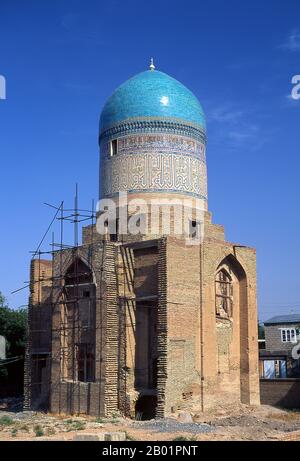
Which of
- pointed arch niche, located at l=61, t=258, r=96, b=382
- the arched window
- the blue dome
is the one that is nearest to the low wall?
the arched window

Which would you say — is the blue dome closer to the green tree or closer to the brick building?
the brick building

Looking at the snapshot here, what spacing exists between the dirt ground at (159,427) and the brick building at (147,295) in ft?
2.39

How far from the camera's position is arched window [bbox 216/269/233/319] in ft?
77.0

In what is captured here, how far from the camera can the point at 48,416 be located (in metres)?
20.9

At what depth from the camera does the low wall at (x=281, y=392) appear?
87.4 feet

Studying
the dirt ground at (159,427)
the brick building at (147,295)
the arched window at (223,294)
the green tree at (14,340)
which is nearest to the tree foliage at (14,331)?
the green tree at (14,340)

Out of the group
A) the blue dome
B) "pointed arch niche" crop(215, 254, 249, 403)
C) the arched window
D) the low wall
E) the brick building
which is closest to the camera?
the brick building

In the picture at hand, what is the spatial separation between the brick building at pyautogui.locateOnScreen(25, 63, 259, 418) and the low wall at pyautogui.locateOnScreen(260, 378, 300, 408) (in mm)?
3301

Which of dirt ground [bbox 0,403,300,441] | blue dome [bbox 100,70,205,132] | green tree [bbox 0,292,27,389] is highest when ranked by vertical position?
blue dome [bbox 100,70,205,132]

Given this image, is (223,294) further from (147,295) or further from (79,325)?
(79,325)

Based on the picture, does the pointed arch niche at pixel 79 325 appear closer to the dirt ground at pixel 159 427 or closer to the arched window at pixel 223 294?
the dirt ground at pixel 159 427

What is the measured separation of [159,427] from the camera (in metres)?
17.6

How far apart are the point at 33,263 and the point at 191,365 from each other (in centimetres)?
770

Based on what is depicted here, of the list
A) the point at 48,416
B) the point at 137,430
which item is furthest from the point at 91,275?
the point at 137,430
